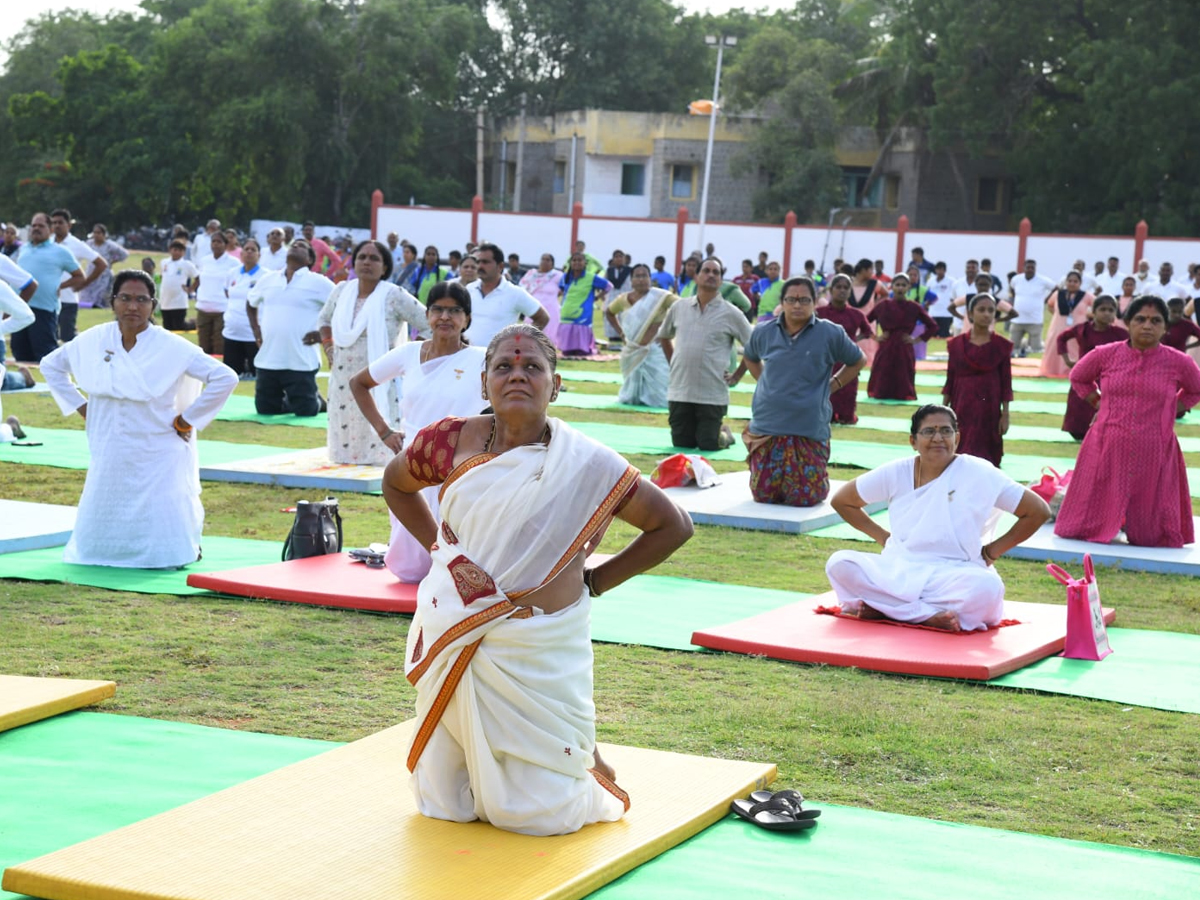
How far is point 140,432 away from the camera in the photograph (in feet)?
25.5

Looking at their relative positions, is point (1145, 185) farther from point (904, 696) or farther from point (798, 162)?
point (904, 696)

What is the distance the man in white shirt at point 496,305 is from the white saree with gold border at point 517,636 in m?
7.65

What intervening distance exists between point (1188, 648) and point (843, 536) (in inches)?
118

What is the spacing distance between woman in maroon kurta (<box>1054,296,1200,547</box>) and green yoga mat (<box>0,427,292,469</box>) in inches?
234

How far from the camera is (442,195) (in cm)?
5075

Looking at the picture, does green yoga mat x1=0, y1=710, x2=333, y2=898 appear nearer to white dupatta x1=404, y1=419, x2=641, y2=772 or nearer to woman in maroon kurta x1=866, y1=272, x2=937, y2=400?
white dupatta x1=404, y1=419, x2=641, y2=772

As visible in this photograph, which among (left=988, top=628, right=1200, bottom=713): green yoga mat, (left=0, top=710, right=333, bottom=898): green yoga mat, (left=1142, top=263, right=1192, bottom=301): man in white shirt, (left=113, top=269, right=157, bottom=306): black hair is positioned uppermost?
(left=1142, top=263, right=1192, bottom=301): man in white shirt

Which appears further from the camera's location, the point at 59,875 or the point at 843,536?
the point at 843,536

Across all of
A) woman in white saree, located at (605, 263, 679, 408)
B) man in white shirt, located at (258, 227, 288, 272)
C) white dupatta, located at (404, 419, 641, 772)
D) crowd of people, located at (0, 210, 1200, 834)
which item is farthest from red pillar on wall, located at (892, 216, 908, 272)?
white dupatta, located at (404, 419, 641, 772)

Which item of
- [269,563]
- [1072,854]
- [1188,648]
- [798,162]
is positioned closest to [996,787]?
[1072,854]

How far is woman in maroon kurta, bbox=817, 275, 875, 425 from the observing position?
14.9 meters

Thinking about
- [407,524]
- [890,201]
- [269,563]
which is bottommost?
[269,563]

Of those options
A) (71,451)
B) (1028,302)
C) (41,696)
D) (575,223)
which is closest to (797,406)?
(71,451)

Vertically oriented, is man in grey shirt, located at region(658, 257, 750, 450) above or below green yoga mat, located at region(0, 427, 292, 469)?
above
